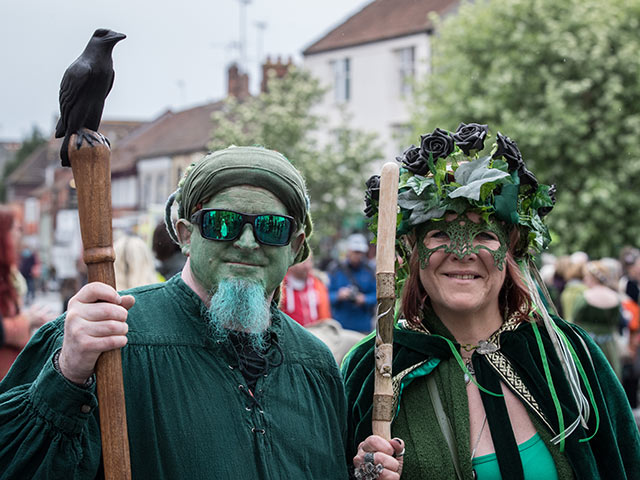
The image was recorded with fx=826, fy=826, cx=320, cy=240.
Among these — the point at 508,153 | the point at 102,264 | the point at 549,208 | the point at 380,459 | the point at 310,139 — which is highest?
the point at 310,139

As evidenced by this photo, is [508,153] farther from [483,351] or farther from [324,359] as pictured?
[324,359]

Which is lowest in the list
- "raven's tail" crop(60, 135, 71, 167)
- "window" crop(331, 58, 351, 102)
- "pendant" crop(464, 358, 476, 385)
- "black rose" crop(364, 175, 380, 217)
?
"pendant" crop(464, 358, 476, 385)

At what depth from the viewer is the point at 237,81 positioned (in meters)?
36.4

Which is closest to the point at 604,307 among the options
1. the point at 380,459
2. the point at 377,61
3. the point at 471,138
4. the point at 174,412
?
the point at 471,138

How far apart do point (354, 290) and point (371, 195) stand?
20.0 feet

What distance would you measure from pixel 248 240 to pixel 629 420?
1.65 meters

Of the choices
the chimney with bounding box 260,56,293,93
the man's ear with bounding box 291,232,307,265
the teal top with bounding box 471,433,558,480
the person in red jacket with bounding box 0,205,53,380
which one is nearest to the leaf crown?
the man's ear with bounding box 291,232,307,265

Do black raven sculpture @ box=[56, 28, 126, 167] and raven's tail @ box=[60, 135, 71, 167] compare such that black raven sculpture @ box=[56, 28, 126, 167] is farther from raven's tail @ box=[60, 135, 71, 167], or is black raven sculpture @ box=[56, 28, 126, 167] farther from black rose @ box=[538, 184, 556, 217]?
black rose @ box=[538, 184, 556, 217]

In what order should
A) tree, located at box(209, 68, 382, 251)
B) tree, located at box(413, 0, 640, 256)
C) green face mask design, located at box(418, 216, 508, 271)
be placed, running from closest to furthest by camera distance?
green face mask design, located at box(418, 216, 508, 271), tree, located at box(413, 0, 640, 256), tree, located at box(209, 68, 382, 251)

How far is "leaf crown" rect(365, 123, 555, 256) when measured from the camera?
301 centimetres

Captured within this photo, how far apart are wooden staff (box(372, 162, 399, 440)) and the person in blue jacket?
626 cm

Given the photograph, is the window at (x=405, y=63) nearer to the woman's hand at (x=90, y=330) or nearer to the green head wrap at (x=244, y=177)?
the green head wrap at (x=244, y=177)

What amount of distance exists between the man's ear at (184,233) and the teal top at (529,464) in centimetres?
127

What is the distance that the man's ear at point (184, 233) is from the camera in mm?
2539
